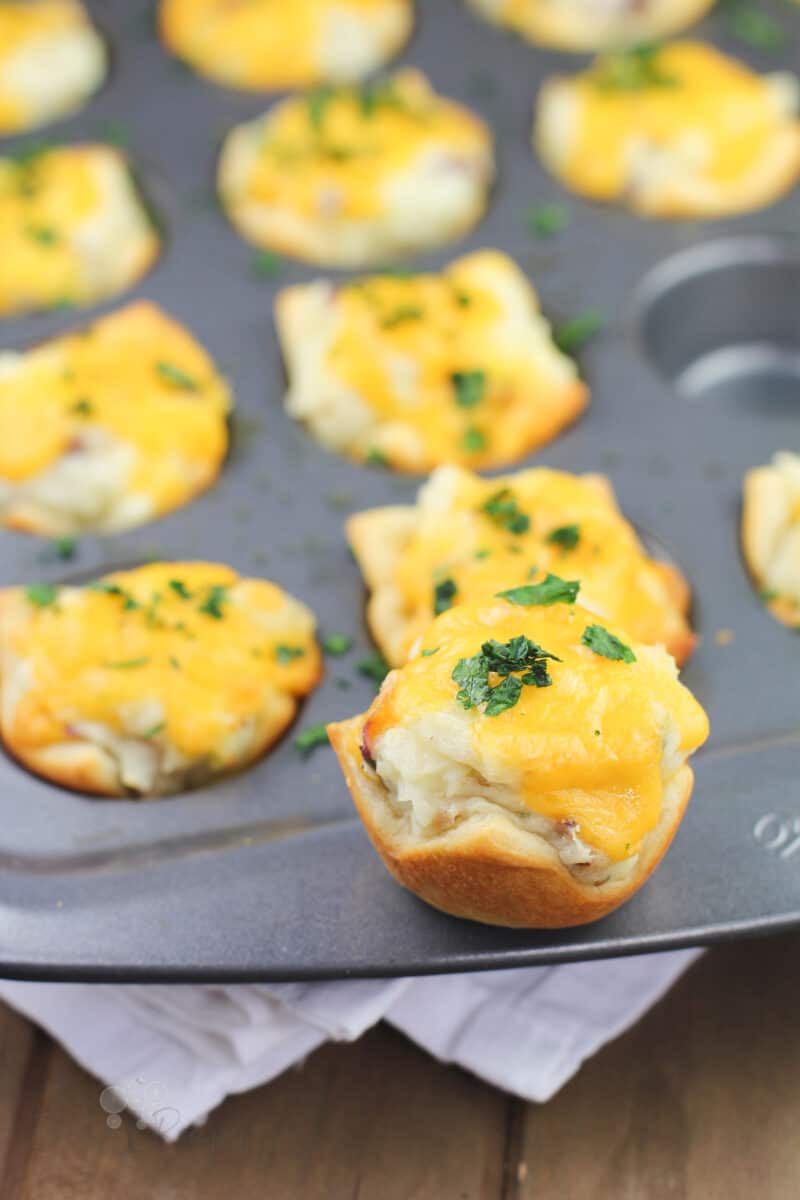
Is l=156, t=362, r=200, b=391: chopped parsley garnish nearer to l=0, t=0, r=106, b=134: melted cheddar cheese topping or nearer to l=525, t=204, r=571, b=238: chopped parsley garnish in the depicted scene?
l=525, t=204, r=571, b=238: chopped parsley garnish

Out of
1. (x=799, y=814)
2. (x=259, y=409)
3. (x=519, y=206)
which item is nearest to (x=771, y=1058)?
(x=799, y=814)

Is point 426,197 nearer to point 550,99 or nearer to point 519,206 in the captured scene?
point 519,206

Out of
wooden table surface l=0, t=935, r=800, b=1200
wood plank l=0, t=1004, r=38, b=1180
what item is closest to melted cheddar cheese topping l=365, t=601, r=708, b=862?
wooden table surface l=0, t=935, r=800, b=1200

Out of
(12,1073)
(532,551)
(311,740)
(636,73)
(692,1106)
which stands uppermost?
(636,73)

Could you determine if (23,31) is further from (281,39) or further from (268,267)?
(268,267)

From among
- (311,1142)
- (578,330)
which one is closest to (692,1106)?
(311,1142)

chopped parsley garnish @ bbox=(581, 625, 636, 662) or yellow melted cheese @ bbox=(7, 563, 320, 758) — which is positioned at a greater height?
chopped parsley garnish @ bbox=(581, 625, 636, 662)

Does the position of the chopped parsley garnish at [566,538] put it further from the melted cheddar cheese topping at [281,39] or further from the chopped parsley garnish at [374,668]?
the melted cheddar cheese topping at [281,39]
